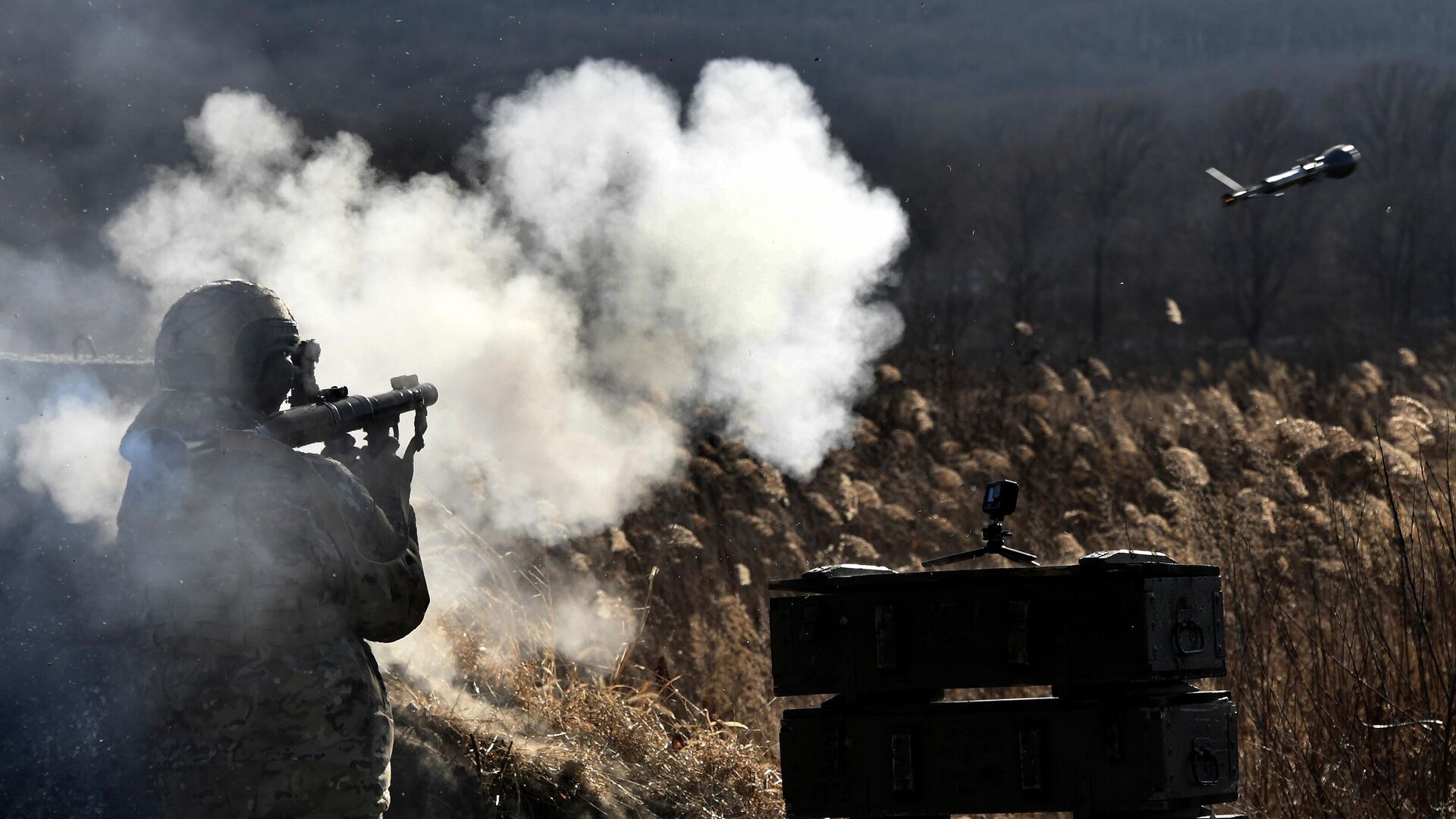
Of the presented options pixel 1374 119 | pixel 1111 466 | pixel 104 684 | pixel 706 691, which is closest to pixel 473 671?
pixel 706 691

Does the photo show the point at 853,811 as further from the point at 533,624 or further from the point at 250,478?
the point at 533,624

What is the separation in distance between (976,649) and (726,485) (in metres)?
5.95

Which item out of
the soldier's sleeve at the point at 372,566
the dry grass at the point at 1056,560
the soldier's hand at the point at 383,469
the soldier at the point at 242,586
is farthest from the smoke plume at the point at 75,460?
the soldier's sleeve at the point at 372,566

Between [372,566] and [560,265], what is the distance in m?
5.70

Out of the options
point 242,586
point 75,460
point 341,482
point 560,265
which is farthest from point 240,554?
point 560,265

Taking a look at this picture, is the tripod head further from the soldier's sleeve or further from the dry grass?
the soldier's sleeve

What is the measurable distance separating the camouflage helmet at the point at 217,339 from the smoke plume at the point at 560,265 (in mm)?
3911

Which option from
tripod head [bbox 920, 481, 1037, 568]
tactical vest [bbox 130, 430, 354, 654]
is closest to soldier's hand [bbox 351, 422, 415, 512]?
tactical vest [bbox 130, 430, 354, 654]

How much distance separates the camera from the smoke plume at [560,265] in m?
8.07

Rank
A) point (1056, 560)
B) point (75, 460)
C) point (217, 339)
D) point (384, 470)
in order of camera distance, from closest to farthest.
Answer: point (217, 339) → point (384, 470) → point (75, 460) → point (1056, 560)

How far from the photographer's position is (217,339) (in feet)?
12.0

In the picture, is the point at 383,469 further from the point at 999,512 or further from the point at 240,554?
the point at 999,512

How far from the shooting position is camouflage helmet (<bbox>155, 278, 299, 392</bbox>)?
3.64 metres

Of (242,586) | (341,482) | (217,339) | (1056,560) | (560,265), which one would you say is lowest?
(242,586)
